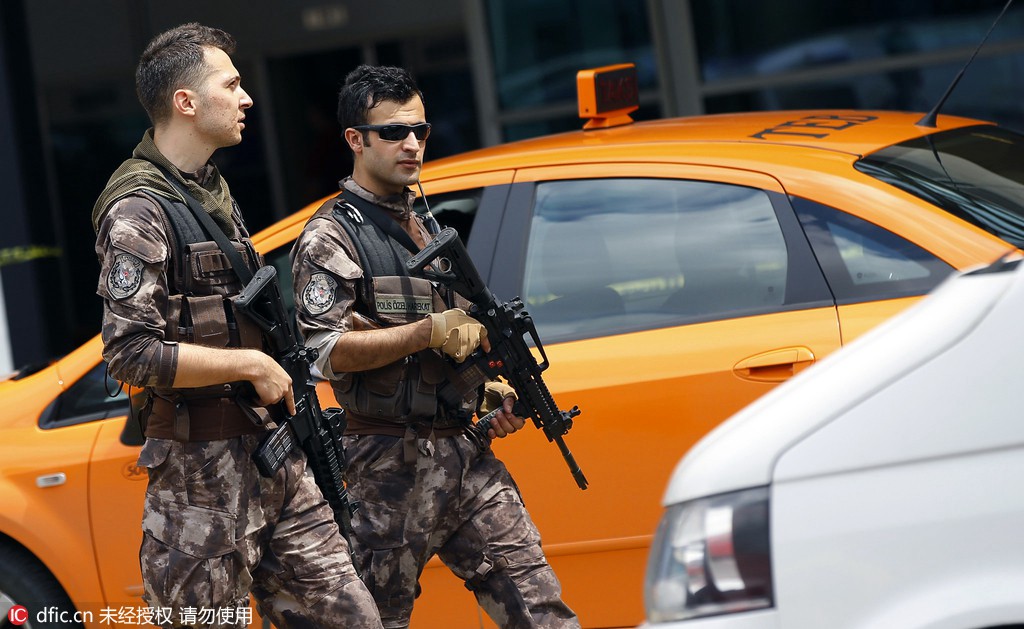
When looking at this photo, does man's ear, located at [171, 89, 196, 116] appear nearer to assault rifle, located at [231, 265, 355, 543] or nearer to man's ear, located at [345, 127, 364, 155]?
assault rifle, located at [231, 265, 355, 543]

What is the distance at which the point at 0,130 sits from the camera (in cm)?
729

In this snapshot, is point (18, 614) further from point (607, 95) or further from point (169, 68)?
point (607, 95)

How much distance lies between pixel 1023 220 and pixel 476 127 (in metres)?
7.02

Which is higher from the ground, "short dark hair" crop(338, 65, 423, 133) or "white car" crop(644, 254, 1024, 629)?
"short dark hair" crop(338, 65, 423, 133)

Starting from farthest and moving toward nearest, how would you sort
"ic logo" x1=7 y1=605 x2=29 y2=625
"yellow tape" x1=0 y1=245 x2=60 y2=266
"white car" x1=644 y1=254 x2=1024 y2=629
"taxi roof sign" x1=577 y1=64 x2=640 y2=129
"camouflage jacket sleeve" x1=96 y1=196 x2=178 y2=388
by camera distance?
"yellow tape" x1=0 y1=245 x2=60 y2=266
"taxi roof sign" x1=577 y1=64 x2=640 y2=129
"ic logo" x1=7 y1=605 x2=29 y2=625
"camouflage jacket sleeve" x1=96 y1=196 x2=178 y2=388
"white car" x1=644 y1=254 x2=1024 y2=629

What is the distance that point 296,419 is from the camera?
3.11m

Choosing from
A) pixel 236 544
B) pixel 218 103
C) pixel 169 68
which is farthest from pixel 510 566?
pixel 169 68

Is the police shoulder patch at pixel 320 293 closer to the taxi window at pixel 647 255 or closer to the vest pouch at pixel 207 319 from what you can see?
the vest pouch at pixel 207 319

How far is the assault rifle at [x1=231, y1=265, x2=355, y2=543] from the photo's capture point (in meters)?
2.98

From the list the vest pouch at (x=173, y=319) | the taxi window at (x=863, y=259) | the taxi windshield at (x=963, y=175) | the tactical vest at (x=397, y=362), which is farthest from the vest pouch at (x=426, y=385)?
the taxi windshield at (x=963, y=175)

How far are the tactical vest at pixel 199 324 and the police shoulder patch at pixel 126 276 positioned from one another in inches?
4.1

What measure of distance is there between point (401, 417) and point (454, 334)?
267 millimetres

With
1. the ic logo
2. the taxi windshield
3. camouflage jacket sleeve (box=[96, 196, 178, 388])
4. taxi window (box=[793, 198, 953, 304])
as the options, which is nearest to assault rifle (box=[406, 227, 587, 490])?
camouflage jacket sleeve (box=[96, 196, 178, 388])

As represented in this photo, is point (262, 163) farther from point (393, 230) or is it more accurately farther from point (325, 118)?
point (393, 230)
